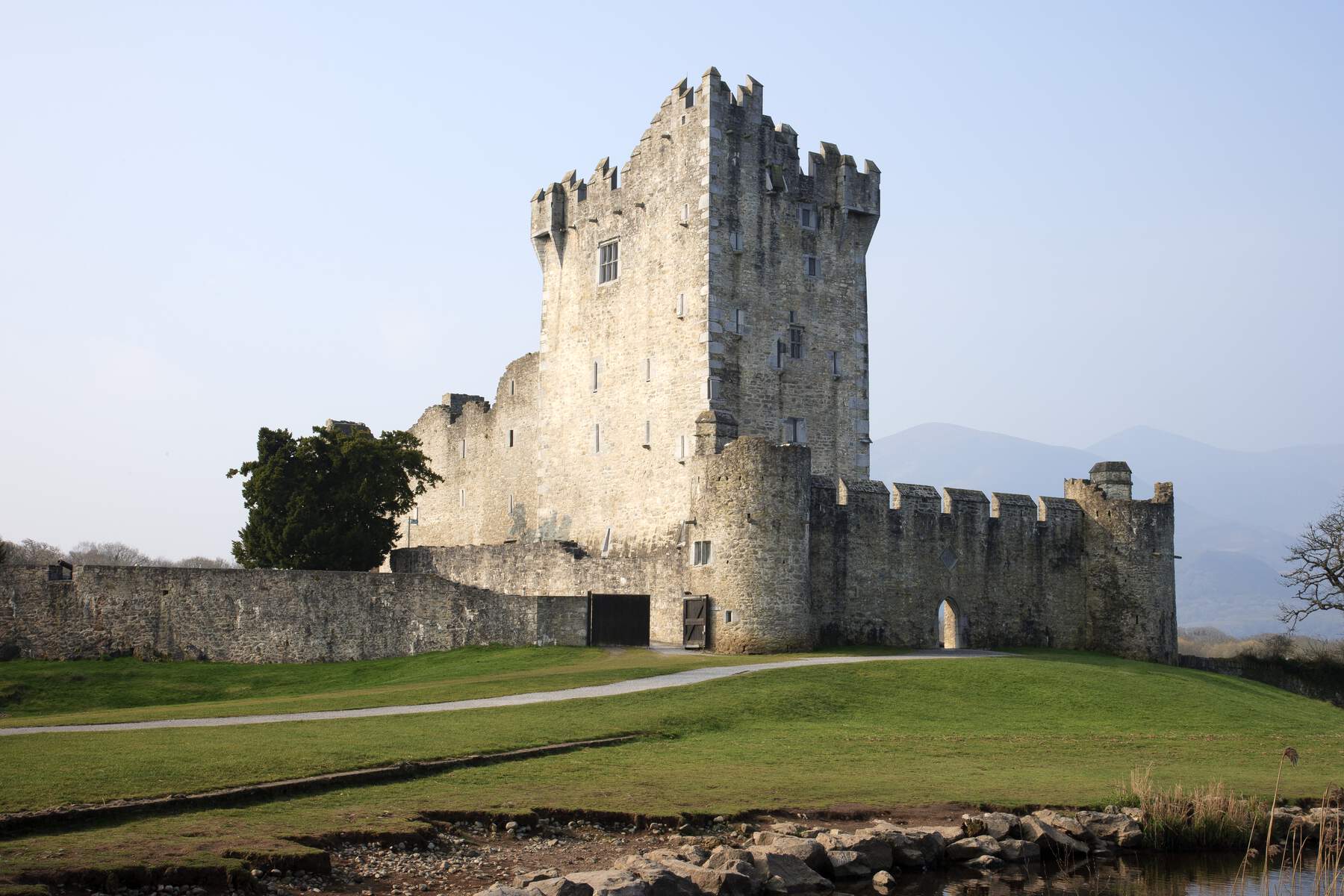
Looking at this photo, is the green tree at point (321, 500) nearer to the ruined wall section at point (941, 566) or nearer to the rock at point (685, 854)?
the ruined wall section at point (941, 566)

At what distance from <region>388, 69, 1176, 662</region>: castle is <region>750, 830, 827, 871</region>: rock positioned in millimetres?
20154

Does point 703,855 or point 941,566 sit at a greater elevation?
point 941,566

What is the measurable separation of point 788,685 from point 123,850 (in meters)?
17.6

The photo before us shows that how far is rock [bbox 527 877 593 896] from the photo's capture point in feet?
51.2

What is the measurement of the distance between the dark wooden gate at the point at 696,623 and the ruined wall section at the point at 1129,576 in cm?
1358

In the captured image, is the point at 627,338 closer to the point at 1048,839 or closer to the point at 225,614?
the point at 225,614

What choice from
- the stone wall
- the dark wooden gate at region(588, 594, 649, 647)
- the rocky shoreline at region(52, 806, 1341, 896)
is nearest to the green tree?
the stone wall

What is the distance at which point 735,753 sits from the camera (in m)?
24.1

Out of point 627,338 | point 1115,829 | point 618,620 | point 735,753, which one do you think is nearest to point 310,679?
point 618,620

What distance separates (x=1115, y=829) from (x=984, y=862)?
2.41 m

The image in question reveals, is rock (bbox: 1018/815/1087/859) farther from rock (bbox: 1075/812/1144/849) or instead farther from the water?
rock (bbox: 1075/812/1144/849)

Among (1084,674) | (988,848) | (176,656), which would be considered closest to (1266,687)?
(1084,674)

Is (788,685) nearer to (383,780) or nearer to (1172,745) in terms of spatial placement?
(1172,745)

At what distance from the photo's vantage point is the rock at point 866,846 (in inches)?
728
